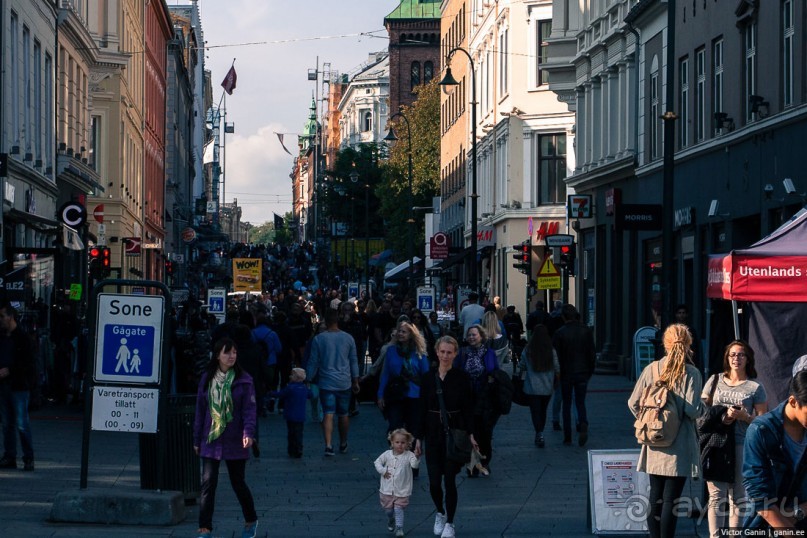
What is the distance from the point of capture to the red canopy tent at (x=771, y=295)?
12.3 meters

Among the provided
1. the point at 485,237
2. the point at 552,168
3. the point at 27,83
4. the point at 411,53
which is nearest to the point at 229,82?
the point at 411,53

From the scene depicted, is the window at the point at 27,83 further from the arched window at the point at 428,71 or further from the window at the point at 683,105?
the arched window at the point at 428,71

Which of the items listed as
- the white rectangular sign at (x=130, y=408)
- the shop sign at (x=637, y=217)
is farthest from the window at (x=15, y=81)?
the white rectangular sign at (x=130, y=408)

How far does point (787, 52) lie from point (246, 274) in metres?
32.8

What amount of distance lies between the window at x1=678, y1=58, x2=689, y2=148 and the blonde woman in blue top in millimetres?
15275

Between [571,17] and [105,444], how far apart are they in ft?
88.7

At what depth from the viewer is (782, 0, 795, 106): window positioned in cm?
2289

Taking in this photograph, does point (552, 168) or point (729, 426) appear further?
point (552, 168)

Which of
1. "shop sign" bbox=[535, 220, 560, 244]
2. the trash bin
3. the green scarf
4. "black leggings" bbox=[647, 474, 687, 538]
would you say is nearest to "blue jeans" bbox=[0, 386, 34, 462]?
the trash bin

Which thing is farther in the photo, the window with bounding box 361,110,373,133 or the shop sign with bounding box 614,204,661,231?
the window with bounding box 361,110,373,133

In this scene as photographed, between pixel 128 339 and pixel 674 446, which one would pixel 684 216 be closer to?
pixel 128 339

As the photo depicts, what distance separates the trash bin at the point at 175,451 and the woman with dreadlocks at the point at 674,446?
→ 4511 millimetres

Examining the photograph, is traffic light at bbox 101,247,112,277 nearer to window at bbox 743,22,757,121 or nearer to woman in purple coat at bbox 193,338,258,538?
window at bbox 743,22,757,121

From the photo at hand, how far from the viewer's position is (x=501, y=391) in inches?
593
